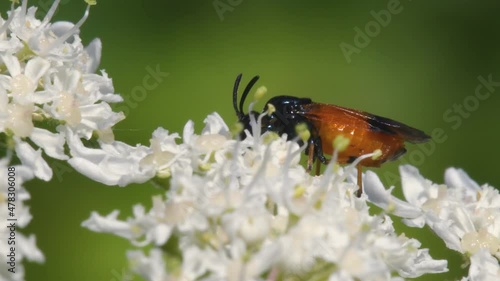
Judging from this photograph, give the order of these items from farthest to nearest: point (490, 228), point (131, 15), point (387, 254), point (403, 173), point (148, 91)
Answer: point (131, 15) < point (148, 91) < point (403, 173) < point (490, 228) < point (387, 254)

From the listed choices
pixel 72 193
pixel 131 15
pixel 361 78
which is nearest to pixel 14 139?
pixel 72 193

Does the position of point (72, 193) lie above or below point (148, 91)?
below

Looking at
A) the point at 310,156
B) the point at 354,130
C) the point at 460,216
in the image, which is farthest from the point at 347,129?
the point at 460,216

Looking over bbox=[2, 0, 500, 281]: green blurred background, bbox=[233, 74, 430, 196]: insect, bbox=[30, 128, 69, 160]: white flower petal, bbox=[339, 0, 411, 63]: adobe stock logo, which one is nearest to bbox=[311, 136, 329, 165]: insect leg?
bbox=[233, 74, 430, 196]: insect

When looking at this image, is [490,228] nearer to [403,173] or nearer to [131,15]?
[403,173]

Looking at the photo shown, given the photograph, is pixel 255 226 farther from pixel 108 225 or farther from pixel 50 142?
pixel 50 142

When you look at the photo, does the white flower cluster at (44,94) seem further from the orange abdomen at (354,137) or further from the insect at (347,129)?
the orange abdomen at (354,137)

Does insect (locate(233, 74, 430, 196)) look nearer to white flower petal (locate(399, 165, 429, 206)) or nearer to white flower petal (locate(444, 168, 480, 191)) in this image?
white flower petal (locate(399, 165, 429, 206))
